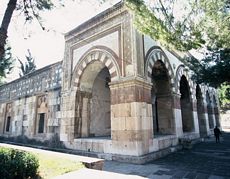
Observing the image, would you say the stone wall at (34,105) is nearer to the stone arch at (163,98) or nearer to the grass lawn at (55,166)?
the grass lawn at (55,166)

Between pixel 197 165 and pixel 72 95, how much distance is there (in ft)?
20.3

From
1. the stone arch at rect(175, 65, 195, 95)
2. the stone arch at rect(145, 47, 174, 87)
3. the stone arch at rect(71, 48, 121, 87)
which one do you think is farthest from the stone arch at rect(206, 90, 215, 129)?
the stone arch at rect(71, 48, 121, 87)

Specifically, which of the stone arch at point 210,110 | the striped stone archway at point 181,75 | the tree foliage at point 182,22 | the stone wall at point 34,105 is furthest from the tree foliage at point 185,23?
the stone arch at point 210,110

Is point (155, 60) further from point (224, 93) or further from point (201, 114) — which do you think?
point (224, 93)

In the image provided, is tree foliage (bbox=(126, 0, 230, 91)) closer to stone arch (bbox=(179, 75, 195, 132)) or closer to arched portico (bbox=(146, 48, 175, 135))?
arched portico (bbox=(146, 48, 175, 135))

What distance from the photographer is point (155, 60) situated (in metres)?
8.91

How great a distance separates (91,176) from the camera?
12.0 feet

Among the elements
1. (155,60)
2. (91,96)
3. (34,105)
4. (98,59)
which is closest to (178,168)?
(155,60)

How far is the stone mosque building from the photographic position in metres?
7.22

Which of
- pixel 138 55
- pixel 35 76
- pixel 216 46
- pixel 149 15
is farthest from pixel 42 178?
pixel 35 76

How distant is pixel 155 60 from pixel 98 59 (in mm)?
2629

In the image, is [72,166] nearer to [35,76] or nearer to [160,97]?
[160,97]

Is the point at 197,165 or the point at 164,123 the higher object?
the point at 164,123

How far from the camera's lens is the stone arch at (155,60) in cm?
819
